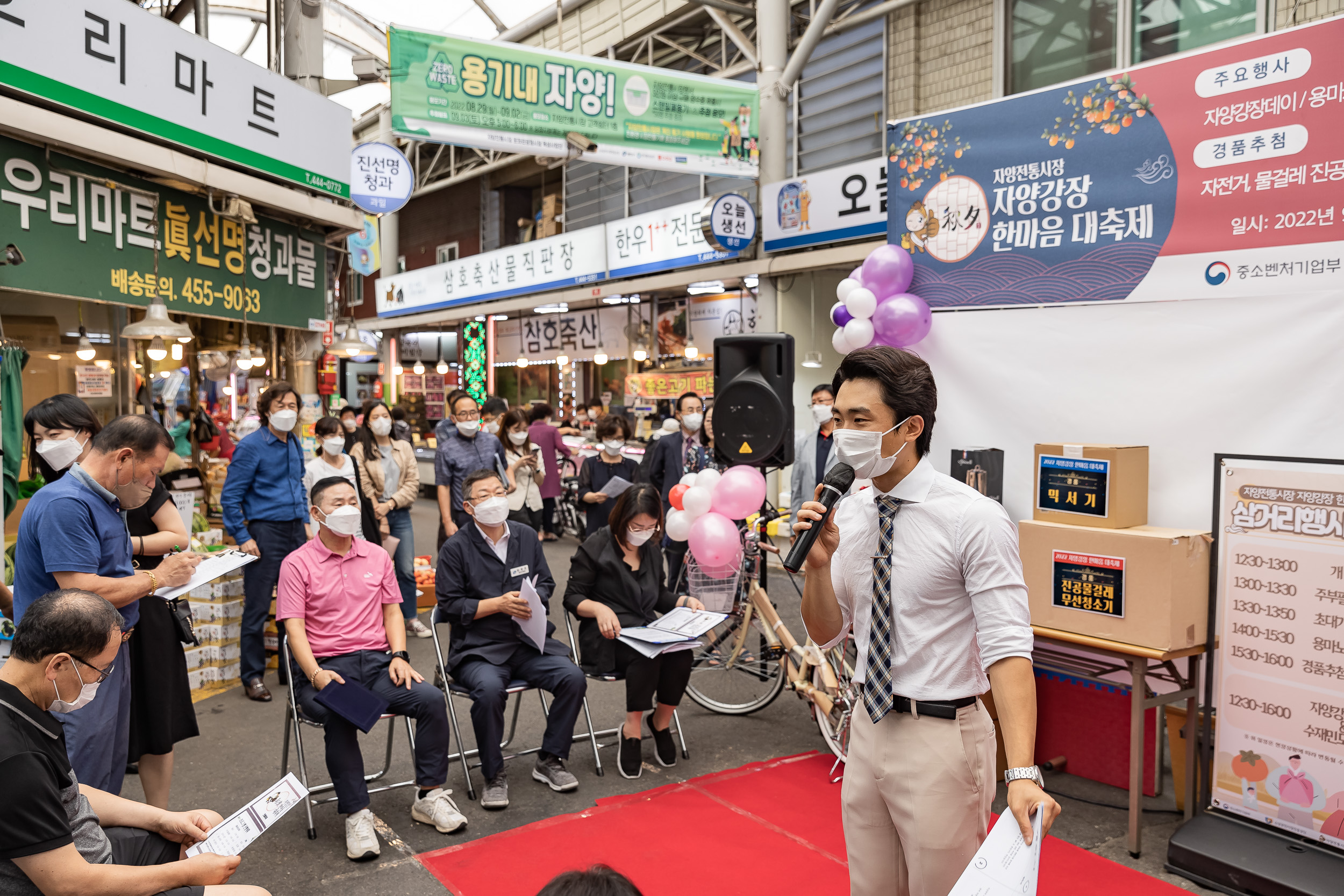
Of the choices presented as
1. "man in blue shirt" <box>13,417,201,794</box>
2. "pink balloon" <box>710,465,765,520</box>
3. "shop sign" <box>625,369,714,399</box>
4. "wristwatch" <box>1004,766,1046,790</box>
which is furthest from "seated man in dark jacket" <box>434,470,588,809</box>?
"shop sign" <box>625,369,714,399</box>

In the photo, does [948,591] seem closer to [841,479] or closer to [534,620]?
[841,479]

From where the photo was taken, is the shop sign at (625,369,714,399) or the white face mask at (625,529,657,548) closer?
the white face mask at (625,529,657,548)

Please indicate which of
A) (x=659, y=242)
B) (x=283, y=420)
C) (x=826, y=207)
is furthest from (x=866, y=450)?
(x=659, y=242)

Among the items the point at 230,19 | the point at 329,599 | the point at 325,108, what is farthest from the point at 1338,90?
the point at 230,19

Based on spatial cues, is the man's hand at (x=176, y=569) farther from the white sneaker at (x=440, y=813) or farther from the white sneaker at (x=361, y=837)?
the white sneaker at (x=440, y=813)

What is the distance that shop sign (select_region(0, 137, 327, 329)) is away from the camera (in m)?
5.31

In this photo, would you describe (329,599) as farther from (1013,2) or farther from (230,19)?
(230,19)

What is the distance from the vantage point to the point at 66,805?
203 cm

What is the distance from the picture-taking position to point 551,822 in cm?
375

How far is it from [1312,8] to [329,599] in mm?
7963

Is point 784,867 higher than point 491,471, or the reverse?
point 491,471

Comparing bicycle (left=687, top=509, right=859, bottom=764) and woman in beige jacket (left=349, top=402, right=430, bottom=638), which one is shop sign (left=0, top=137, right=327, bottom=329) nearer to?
woman in beige jacket (left=349, top=402, right=430, bottom=638)

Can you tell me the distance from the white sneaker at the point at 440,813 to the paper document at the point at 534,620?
0.73 meters

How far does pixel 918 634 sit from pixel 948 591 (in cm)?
12
